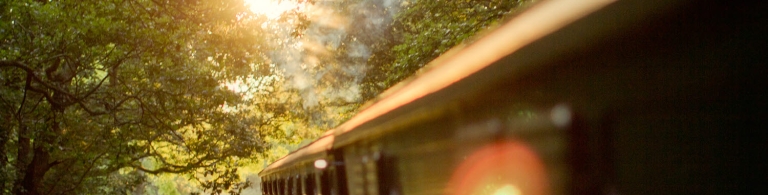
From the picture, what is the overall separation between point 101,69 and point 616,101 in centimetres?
1136

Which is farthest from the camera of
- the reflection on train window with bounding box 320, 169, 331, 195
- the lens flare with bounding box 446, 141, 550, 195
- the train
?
the reflection on train window with bounding box 320, 169, 331, 195

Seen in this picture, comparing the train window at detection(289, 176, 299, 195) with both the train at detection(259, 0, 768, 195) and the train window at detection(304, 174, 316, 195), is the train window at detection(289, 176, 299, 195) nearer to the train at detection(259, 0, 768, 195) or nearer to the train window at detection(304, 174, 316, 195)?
the train window at detection(304, 174, 316, 195)

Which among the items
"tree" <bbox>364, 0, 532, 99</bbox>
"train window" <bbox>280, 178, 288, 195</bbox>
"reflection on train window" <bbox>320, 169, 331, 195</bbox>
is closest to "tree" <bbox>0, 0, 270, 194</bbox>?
"train window" <bbox>280, 178, 288, 195</bbox>

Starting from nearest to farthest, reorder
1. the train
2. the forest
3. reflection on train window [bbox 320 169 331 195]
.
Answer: the train
reflection on train window [bbox 320 169 331 195]
the forest

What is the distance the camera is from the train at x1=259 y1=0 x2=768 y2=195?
1.78m

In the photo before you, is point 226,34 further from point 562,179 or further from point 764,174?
point 764,174

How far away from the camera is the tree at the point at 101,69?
35.9 feet

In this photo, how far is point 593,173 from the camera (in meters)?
2.35

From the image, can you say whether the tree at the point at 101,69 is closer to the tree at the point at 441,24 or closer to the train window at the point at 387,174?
the tree at the point at 441,24

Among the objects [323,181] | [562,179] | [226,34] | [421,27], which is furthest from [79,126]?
[562,179]

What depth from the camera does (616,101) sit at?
2.18m

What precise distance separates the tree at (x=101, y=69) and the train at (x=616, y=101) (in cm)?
875

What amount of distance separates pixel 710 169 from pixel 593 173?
51 centimetres

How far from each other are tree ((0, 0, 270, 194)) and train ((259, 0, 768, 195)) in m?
8.75
